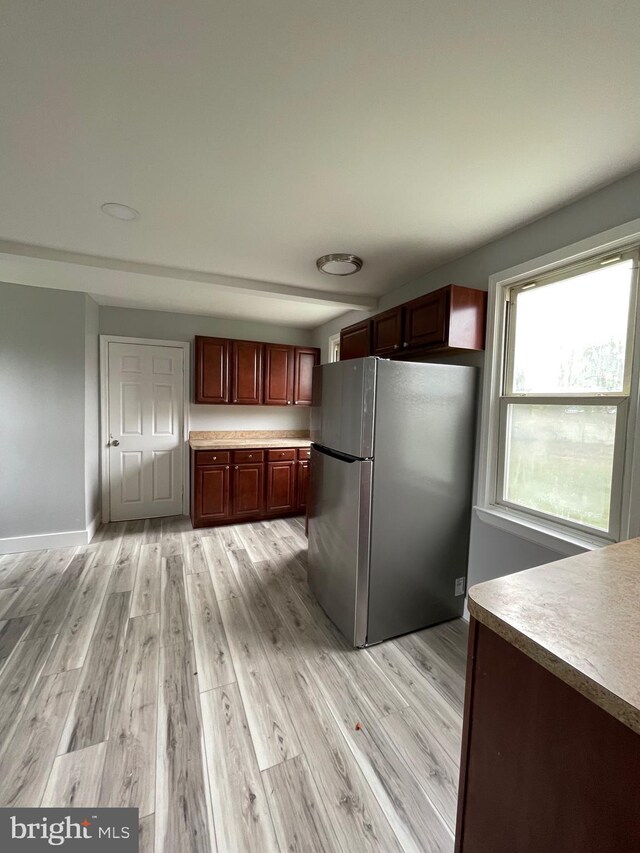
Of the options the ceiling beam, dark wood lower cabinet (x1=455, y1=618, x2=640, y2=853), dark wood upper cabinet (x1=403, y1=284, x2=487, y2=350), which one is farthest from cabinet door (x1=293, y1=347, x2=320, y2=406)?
dark wood lower cabinet (x1=455, y1=618, x2=640, y2=853)

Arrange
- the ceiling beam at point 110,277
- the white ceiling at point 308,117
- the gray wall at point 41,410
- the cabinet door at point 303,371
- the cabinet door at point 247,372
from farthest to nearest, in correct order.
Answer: the cabinet door at point 303,371
the cabinet door at point 247,372
the gray wall at point 41,410
the ceiling beam at point 110,277
the white ceiling at point 308,117

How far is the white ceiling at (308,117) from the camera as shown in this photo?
897 millimetres

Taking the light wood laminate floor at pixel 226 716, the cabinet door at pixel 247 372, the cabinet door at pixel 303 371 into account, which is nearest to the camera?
the light wood laminate floor at pixel 226 716

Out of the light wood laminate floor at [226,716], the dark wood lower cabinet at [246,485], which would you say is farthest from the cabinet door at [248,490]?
the light wood laminate floor at [226,716]

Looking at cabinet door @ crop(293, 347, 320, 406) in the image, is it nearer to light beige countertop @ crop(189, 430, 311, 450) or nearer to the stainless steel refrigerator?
light beige countertop @ crop(189, 430, 311, 450)

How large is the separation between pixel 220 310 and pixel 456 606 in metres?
3.55

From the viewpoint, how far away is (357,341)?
2916 millimetres

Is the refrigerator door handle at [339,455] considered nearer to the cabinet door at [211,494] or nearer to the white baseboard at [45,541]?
the cabinet door at [211,494]

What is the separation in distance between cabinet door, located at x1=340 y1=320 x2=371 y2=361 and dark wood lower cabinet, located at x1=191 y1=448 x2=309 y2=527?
1479 mm

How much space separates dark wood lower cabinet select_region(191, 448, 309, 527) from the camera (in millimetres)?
3664

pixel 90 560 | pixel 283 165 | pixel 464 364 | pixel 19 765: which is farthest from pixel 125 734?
pixel 464 364

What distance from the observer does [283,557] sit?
3.08 metres

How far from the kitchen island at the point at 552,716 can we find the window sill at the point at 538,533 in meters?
0.84

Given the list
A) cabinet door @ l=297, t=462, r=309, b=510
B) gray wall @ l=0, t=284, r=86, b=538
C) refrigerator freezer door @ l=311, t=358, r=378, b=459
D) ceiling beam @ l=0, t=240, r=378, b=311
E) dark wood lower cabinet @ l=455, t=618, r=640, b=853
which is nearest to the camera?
dark wood lower cabinet @ l=455, t=618, r=640, b=853
